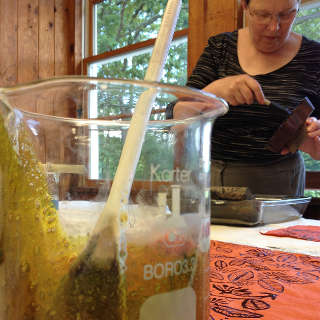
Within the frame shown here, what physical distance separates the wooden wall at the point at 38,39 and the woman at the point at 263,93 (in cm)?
177

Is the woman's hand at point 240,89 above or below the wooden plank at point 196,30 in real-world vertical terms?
below

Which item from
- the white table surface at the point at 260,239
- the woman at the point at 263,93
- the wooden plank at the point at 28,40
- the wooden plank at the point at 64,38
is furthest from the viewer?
the wooden plank at the point at 64,38

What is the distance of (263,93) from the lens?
1105 millimetres

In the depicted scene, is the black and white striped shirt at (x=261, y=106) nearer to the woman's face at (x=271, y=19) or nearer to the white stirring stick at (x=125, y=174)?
the woman's face at (x=271, y=19)

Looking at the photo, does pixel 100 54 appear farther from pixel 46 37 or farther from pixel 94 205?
pixel 94 205

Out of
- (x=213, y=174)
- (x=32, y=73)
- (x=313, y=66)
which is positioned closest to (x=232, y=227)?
(x=213, y=174)

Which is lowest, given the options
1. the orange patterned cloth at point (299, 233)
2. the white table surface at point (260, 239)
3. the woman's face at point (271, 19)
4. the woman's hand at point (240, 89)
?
the white table surface at point (260, 239)

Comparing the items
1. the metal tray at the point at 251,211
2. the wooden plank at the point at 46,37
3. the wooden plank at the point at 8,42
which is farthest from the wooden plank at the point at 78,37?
the metal tray at the point at 251,211

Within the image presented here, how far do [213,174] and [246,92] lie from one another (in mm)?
327

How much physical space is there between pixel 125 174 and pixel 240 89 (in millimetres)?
758

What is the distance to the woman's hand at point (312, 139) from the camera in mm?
973

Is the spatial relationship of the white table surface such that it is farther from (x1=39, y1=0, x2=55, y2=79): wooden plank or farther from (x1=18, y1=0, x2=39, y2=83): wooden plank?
(x1=39, y1=0, x2=55, y2=79): wooden plank

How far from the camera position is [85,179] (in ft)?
0.81

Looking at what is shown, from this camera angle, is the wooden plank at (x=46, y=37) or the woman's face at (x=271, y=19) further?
the wooden plank at (x=46, y=37)
